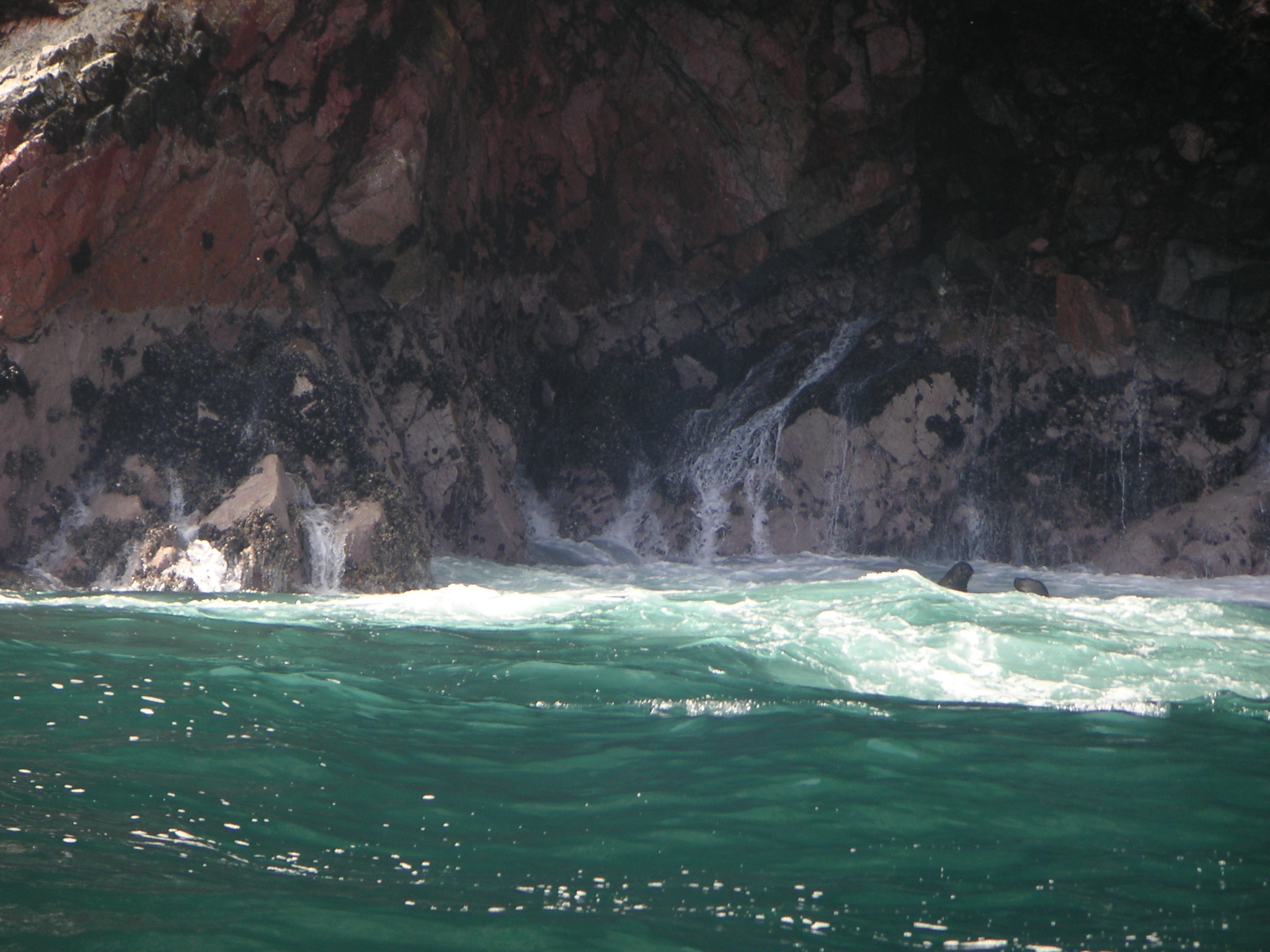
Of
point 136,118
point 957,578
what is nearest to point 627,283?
point 957,578

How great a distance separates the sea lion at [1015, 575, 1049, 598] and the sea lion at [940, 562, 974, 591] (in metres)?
0.43

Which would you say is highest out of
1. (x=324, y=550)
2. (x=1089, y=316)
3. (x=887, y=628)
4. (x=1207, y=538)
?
(x=1089, y=316)

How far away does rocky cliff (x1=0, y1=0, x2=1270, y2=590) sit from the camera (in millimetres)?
7906

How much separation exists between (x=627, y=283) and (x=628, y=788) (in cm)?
948

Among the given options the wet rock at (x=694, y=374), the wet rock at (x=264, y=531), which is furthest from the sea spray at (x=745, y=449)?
the wet rock at (x=264, y=531)

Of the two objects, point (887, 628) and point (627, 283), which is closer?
point (887, 628)

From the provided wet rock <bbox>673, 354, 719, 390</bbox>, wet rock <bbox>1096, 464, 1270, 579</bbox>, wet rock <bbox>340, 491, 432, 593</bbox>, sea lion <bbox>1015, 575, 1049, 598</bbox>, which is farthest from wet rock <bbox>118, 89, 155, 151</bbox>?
wet rock <bbox>1096, 464, 1270, 579</bbox>

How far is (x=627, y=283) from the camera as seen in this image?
1210 centimetres

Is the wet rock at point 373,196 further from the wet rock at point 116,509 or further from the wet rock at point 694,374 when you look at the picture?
the wet rock at point 694,374

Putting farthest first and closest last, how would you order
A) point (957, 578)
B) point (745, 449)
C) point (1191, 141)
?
point (745, 449) < point (1191, 141) < point (957, 578)

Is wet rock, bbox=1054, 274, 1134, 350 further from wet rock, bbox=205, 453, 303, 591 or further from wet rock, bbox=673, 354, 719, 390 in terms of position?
wet rock, bbox=205, 453, 303, 591

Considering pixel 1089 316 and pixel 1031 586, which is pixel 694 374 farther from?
pixel 1031 586

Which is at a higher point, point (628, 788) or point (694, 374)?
point (694, 374)

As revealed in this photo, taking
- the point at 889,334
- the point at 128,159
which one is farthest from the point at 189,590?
the point at 889,334
